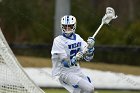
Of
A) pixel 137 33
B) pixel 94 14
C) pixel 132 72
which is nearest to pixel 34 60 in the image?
pixel 132 72

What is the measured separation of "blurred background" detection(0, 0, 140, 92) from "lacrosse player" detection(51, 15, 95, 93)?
8.60 metres

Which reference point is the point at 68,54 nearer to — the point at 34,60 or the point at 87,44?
the point at 87,44

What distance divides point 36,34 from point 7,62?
14.5 m

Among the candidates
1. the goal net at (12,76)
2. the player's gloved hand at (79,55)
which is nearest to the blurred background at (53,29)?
the goal net at (12,76)

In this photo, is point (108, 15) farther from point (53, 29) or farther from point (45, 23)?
point (45, 23)

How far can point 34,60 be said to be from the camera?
18.2 metres

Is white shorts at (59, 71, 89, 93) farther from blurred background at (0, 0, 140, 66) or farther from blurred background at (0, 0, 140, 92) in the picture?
blurred background at (0, 0, 140, 66)

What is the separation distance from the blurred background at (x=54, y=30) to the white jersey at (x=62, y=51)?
8627 mm

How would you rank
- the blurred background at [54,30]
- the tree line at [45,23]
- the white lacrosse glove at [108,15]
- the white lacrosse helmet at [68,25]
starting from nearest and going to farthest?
→ the white lacrosse helmet at [68,25] < the white lacrosse glove at [108,15] < the blurred background at [54,30] < the tree line at [45,23]

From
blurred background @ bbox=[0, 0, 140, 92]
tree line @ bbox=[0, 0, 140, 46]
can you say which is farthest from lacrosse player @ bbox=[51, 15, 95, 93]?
tree line @ bbox=[0, 0, 140, 46]

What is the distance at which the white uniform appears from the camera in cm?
928

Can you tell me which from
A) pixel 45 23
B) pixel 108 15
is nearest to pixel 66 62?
pixel 108 15

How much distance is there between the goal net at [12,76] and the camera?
9.80m

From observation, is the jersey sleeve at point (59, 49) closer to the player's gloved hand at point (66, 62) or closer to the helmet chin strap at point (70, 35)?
the player's gloved hand at point (66, 62)
